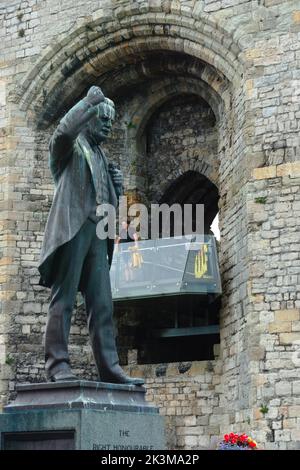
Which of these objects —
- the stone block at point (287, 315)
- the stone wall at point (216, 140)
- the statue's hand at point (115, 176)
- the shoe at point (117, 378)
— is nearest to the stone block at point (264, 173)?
the stone wall at point (216, 140)

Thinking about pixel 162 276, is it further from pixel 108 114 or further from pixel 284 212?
pixel 108 114

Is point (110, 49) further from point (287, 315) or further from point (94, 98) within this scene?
point (94, 98)

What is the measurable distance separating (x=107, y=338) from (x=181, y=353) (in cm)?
1070

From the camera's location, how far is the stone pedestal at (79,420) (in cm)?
625

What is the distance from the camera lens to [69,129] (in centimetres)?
698

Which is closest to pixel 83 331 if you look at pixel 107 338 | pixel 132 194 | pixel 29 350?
pixel 29 350

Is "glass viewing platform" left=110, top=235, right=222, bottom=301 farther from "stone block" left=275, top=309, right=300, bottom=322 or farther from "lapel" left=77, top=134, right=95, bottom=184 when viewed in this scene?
"lapel" left=77, top=134, right=95, bottom=184

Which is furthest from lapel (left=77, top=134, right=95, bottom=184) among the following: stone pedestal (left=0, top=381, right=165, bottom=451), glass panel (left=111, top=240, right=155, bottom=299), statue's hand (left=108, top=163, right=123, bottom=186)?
glass panel (left=111, top=240, right=155, bottom=299)

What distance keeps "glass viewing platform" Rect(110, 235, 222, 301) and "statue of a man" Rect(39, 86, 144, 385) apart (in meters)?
8.49

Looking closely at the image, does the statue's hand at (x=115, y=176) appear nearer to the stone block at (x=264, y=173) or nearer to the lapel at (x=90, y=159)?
the lapel at (x=90, y=159)

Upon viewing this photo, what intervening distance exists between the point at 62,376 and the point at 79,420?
0.54m

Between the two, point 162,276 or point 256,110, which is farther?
point 162,276

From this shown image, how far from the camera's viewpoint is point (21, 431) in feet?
21.1

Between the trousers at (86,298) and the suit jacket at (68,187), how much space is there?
6 centimetres
